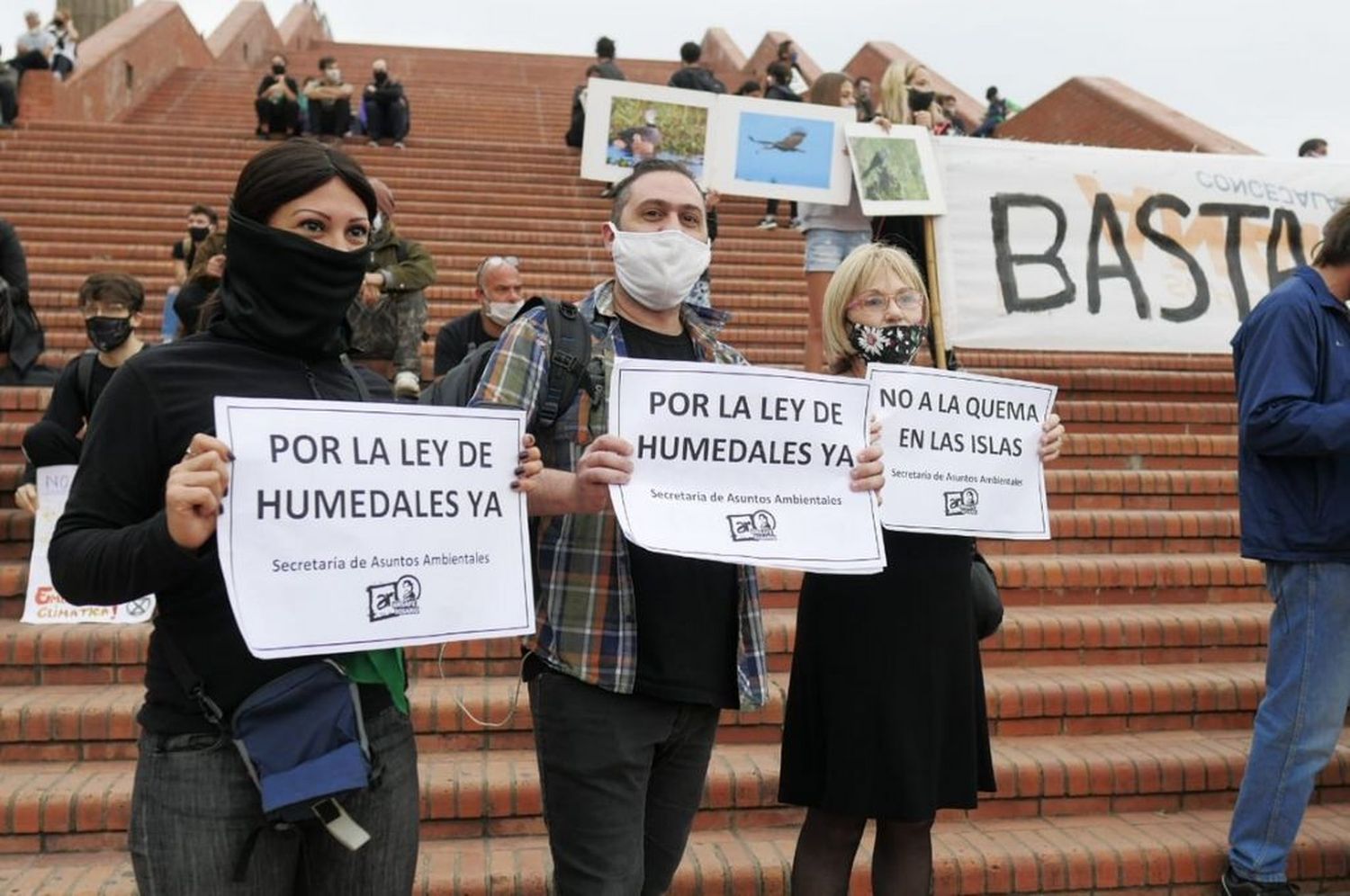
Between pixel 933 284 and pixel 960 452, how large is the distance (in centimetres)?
345

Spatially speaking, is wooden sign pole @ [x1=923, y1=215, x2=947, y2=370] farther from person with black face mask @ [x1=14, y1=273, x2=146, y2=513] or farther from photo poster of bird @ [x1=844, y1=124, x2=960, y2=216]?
person with black face mask @ [x1=14, y1=273, x2=146, y2=513]

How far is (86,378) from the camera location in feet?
15.7

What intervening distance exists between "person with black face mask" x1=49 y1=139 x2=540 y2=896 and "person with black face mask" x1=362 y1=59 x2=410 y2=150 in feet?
41.8

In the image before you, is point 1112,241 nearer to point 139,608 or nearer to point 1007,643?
point 1007,643

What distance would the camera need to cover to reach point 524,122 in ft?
56.2

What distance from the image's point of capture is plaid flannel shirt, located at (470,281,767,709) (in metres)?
2.25

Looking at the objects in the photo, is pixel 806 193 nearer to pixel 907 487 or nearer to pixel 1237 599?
pixel 1237 599

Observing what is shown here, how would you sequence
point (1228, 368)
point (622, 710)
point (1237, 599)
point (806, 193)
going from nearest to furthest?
point (622, 710), point (1237, 599), point (806, 193), point (1228, 368)

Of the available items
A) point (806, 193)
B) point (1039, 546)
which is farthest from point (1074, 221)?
point (1039, 546)

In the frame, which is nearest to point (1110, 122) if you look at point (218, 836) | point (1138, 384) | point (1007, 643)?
point (1138, 384)

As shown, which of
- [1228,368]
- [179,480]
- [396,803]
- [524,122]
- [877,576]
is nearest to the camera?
[179,480]

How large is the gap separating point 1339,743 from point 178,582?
176 inches

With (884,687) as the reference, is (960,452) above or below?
above

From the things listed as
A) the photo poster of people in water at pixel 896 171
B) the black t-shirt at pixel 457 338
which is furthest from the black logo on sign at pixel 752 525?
the photo poster of people in water at pixel 896 171
